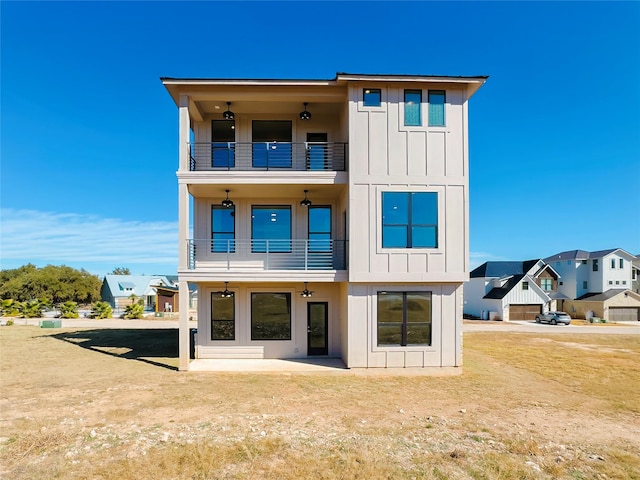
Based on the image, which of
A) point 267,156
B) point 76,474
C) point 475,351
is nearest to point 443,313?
point 475,351

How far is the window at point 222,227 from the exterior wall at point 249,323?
1515 millimetres

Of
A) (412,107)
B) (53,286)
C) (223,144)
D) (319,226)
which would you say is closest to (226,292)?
(319,226)

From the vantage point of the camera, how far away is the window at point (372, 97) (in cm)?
1161

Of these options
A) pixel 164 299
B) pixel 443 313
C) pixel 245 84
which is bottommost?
pixel 164 299

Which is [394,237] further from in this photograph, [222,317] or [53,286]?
[53,286]

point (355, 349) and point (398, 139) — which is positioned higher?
point (398, 139)

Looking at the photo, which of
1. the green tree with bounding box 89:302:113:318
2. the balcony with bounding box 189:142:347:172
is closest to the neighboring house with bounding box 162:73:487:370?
the balcony with bounding box 189:142:347:172

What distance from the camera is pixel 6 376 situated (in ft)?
34.7

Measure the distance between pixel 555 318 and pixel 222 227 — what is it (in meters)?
32.9

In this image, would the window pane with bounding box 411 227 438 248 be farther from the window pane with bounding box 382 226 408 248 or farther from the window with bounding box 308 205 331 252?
the window with bounding box 308 205 331 252

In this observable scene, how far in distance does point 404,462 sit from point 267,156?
1084 centimetres

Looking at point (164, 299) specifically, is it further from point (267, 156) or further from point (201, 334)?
point (267, 156)

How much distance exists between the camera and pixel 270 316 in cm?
1320

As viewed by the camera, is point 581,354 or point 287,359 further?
point 581,354
